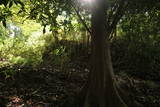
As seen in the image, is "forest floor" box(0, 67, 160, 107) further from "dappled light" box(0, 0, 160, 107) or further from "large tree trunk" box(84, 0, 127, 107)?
"large tree trunk" box(84, 0, 127, 107)

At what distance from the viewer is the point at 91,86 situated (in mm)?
4793

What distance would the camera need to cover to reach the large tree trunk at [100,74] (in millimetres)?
4668

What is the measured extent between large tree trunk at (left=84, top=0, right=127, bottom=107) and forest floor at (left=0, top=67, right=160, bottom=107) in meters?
0.68

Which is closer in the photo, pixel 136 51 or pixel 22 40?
pixel 136 51

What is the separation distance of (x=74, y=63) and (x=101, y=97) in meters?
4.31

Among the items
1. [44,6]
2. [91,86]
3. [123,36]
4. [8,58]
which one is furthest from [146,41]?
[8,58]

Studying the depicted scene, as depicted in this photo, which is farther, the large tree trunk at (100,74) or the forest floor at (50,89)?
the forest floor at (50,89)

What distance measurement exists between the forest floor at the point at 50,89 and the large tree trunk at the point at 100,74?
0.68 m

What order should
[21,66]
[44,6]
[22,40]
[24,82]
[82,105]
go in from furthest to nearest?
[22,40] < [21,66] < [24,82] < [82,105] < [44,6]

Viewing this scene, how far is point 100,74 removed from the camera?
183 inches

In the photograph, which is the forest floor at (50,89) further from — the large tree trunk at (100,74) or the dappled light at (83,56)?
the large tree trunk at (100,74)

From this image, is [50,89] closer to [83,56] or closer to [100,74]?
[100,74]

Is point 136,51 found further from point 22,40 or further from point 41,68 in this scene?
point 22,40

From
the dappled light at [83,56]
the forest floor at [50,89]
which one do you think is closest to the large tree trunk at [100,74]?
the dappled light at [83,56]
